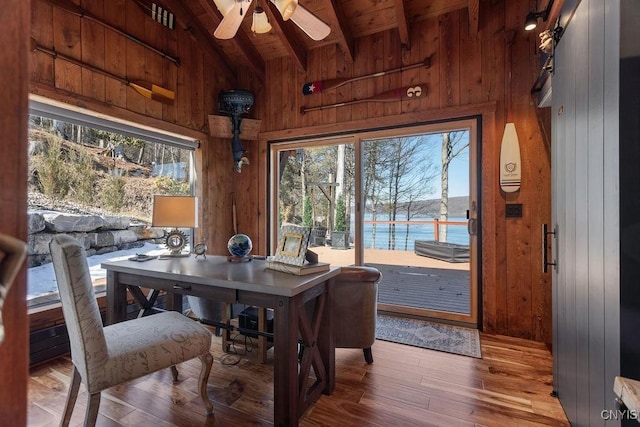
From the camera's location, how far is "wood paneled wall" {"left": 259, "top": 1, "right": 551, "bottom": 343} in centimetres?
286

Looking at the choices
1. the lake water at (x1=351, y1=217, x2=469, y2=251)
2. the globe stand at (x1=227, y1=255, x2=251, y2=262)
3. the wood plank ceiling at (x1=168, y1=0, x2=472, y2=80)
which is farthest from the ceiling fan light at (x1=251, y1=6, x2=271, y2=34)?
the lake water at (x1=351, y1=217, x2=469, y2=251)

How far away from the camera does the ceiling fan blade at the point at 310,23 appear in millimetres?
2088

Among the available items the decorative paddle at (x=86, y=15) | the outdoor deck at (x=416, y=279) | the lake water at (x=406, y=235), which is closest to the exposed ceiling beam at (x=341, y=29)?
the decorative paddle at (x=86, y=15)

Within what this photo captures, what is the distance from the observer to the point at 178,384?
2104mm

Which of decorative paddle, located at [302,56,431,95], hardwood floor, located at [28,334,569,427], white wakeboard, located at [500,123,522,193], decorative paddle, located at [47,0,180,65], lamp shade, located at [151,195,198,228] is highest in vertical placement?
decorative paddle, located at [47,0,180,65]

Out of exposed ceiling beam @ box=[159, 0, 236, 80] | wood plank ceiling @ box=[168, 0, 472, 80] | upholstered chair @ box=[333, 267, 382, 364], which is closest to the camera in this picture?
upholstered chair @ box=[333, 267, 382, 364]

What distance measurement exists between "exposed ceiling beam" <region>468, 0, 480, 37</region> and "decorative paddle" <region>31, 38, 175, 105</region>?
3.15m

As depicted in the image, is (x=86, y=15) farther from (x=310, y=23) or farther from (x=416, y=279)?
(x=416, y=279)

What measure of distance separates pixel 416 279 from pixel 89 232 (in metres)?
4.22

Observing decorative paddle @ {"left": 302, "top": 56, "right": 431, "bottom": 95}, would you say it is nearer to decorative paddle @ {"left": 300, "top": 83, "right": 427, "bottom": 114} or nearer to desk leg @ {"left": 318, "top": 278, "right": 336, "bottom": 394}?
decorative paddle @ {"left": 300, "top": 83, "right": 427, "bottom": 114}

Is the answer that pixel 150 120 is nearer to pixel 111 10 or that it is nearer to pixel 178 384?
pixel 111 10

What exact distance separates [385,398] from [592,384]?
1.09 meters

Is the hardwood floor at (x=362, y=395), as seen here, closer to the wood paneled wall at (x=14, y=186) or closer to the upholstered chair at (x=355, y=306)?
the upholstered chair at (x=355, y=306)

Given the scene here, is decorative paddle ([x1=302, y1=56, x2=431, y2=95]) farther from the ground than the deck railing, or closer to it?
farther from the ground
